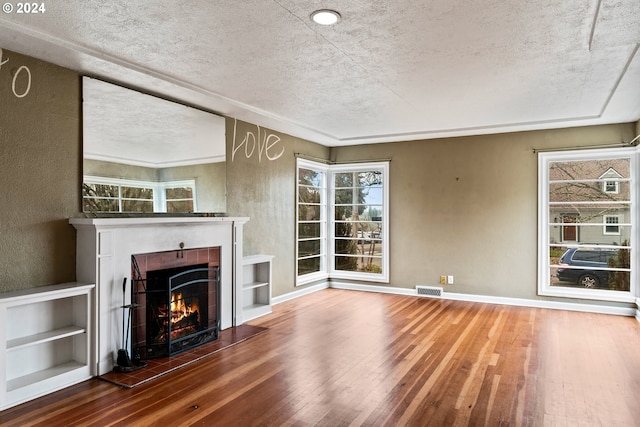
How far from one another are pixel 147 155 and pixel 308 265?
3.66 meters

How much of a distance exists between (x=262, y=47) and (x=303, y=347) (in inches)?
A: 112

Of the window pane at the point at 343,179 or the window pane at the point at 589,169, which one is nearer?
the window pane at the point at 589,169

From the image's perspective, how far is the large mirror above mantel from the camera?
3727 mm

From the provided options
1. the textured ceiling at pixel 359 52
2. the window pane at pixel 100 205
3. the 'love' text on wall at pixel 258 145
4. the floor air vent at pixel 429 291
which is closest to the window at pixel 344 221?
the floor air vent at pixel 429 291

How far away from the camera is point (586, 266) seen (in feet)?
19.0

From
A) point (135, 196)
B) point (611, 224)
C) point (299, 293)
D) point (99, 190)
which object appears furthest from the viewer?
point (299, 293)

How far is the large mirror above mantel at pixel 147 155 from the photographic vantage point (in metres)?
3.73

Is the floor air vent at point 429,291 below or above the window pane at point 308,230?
below

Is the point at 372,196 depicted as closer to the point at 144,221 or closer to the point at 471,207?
the point at 471,207

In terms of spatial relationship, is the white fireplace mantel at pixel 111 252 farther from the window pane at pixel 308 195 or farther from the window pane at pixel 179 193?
the window pane at pixel 308 195

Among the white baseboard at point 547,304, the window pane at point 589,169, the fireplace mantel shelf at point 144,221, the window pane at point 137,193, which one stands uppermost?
the window pane at point 589,169

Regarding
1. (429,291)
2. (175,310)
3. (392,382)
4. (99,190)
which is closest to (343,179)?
(429,291)

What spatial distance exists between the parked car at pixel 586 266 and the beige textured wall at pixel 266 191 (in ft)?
13.1

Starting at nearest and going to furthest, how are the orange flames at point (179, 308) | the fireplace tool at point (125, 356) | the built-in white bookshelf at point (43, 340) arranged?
the built-in white bookshelf at point (43, 340) < the fireplace tool at point (125, 356) < the orange flames at point (179, 308)
